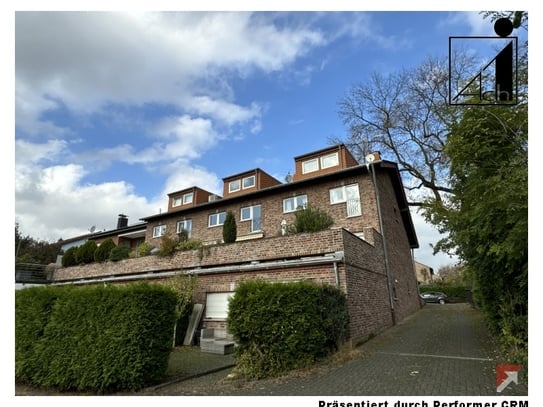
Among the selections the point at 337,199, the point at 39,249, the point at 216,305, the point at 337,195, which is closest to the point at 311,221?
the point at 216,305

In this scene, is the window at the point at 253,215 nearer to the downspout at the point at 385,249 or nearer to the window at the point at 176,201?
the downspout at the point at 385,249

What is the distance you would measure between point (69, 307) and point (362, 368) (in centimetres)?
625

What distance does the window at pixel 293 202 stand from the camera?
58.3ft

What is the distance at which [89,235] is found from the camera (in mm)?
37031

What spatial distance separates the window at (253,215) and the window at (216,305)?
6.93 meters

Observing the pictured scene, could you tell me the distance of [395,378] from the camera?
6.20m

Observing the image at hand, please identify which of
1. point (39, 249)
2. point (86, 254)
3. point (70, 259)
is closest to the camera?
point (86, 254)

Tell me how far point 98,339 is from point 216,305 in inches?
245

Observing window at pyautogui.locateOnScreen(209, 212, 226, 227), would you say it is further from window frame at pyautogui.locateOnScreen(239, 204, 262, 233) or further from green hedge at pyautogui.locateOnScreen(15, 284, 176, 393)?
green hedge at pyautogui.locateOnScreen(15, 284, 176, 393)

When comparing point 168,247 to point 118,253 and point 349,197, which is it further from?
point 349,197

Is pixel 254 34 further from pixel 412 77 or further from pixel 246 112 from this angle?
pixel 412 77

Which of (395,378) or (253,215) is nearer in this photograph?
(395,378)
